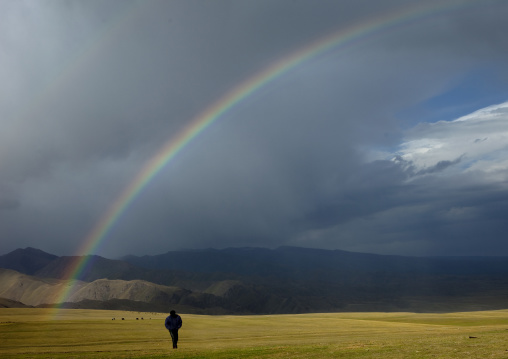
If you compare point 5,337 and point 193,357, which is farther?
point 5,337

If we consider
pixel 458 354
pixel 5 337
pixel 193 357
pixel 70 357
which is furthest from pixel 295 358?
pixel 5 337

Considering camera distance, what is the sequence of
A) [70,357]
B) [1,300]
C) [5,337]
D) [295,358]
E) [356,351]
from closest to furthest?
[295,358] < [356,351] < [70,357] < [5,337] < [1,300]

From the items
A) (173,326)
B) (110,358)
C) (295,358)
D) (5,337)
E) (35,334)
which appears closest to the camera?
(295,358)

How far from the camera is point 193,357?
22.3 meters

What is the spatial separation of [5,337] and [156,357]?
112ft

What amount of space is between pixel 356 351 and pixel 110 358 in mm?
A: 12953

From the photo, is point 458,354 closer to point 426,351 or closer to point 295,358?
point 426,351

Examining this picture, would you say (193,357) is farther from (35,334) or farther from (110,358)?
(35,334)

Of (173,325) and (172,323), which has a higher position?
(172,323)

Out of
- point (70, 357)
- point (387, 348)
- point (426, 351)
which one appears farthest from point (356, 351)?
point (70, 357)

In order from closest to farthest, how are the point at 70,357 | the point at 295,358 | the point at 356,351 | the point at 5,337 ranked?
the point at 295,358, the point at 356,351, the point at 70,357, the point at 5,337

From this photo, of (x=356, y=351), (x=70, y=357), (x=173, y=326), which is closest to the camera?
(x=356, y=351)

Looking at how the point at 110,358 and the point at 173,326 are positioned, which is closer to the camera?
the point at 110,358

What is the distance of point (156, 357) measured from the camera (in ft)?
74.9
